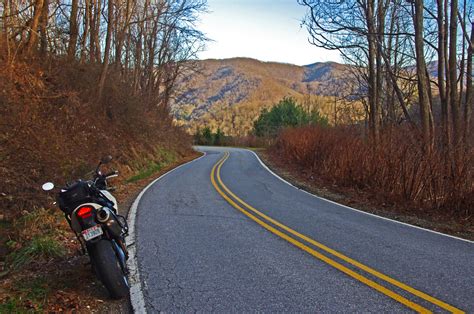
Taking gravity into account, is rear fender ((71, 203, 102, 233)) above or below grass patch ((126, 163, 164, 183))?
above

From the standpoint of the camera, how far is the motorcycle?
13.5 ft

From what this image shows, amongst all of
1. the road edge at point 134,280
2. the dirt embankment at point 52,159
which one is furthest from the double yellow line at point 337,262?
the dirt embankment at point 52,159

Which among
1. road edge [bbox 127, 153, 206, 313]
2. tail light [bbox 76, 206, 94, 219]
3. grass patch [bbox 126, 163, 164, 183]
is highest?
tail light [bbox 76, 206, 94, 219]

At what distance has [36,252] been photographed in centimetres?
580

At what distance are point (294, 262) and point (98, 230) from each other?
2.77m

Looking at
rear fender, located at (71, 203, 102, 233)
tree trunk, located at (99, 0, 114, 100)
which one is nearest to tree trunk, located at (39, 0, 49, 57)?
tree trunk, located at (99, 0, 114, 100)

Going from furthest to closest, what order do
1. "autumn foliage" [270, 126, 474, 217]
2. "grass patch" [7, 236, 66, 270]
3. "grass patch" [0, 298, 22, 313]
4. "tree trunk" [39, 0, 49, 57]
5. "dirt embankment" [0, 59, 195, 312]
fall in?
"tree trunk" [39, 0, 49, 57]
"autumn foliage" [270, 126, 474, 217]
"grass patch" [7, 236, 66, 270]
"dirt embankment" [0, 59, 195, 312]
"grass patch" [0, 298, 22, 313]

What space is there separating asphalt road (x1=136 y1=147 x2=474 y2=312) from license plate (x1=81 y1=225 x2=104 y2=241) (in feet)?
3.03

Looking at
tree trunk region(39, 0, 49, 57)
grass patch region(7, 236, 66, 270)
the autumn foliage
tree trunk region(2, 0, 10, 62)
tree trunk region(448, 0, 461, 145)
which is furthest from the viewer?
tree trunk region(39, 0, 49, 57)

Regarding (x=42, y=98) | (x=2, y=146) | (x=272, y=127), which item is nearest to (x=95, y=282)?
(x=2, y=146)

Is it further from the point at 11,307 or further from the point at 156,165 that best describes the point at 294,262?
the point at 156,165

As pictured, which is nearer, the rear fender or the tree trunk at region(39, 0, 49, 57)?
the rear fender

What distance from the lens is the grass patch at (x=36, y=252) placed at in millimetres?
5664

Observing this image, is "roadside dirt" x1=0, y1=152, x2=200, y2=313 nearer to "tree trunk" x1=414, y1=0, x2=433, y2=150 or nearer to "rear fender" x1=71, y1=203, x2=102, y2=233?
"rear fender" x1=71, y1=203, x2=102, y2=233
